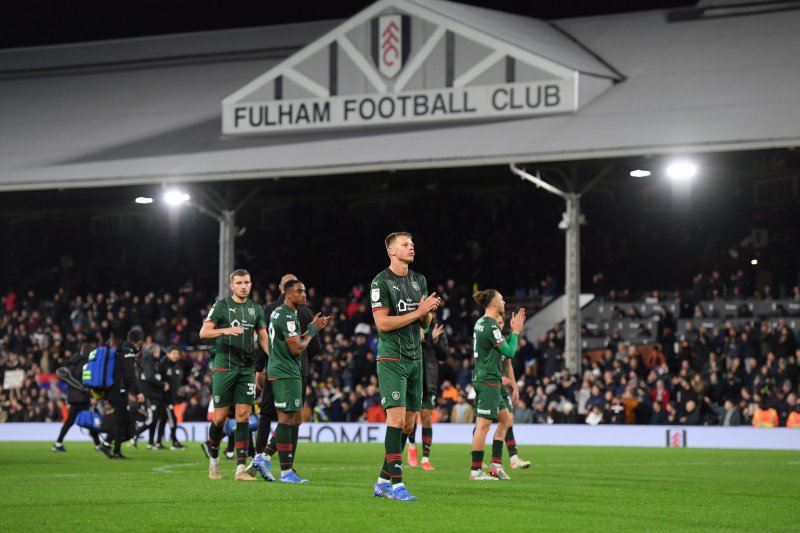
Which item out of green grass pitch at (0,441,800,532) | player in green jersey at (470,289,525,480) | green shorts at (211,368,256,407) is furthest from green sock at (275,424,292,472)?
player in green jersey at (470,289,525,480)

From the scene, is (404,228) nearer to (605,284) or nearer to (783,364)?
(605,284)

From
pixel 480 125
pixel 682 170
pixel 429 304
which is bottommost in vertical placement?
pixel 429 304

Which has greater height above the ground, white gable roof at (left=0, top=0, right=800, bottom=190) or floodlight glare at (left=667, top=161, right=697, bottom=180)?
white gable roof at (left=0, top=0, right=800, bottom=190)

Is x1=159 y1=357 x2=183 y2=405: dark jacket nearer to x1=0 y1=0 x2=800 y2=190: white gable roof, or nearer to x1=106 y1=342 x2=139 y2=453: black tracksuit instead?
x1=106 y1=342 x2=139 y2=453: black tracksuit

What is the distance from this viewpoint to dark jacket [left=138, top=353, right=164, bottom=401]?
76.3 feet

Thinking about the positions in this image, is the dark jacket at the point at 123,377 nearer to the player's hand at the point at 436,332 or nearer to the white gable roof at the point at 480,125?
the player's hand at the point at 436,332

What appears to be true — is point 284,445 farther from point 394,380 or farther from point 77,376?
point 77,376

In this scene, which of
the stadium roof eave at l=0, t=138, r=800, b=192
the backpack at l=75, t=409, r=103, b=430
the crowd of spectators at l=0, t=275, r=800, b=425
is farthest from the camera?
the crowd of spectators at l=0, t=275, r=800, b=425

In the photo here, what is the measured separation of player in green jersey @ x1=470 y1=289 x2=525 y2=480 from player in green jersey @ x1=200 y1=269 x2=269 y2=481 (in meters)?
2.45

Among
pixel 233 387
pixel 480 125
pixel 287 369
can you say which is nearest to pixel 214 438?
→ pixel 233 387

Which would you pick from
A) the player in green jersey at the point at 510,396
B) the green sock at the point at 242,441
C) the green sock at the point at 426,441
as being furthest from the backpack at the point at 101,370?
the player in green jersey at the point at 510,396

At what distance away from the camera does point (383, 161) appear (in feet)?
99.1

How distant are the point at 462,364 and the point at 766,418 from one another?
27.3ft

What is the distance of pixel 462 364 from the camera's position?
32125 millimetres
